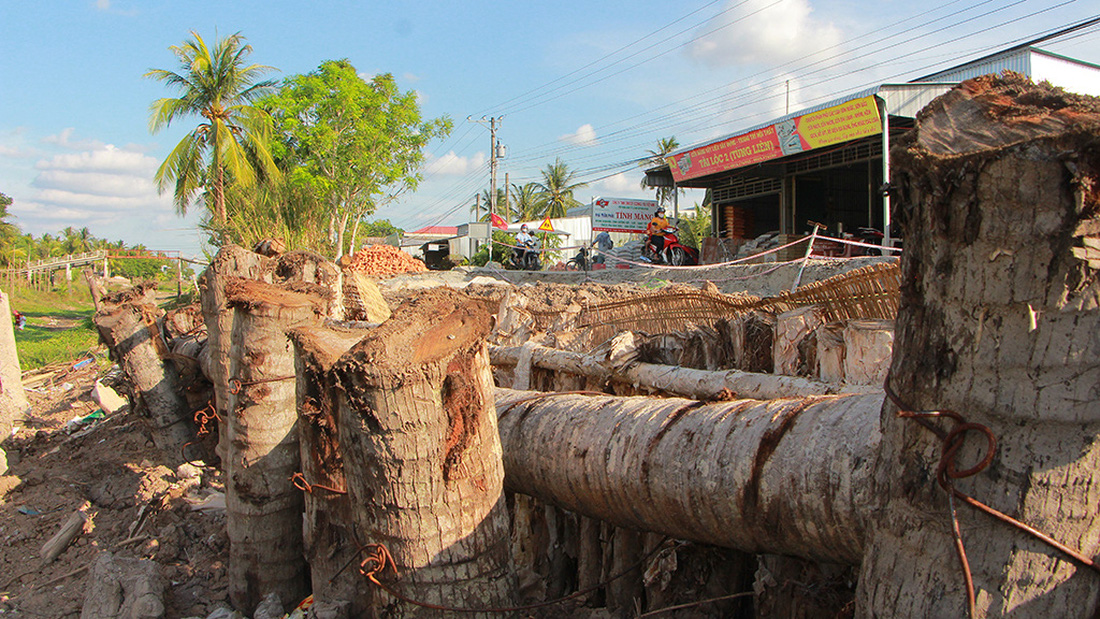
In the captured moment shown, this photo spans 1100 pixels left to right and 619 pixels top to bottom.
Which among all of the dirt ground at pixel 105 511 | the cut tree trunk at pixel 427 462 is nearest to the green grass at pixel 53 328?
the dirt ground at pixel 105 511

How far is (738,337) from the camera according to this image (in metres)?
3.77

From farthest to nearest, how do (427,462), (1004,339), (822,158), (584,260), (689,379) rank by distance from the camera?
(584,260), (822,158), (689,379), (427,462), (1004,339)

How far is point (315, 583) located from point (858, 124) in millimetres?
11545

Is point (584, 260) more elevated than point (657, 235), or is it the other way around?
point (657, 235)

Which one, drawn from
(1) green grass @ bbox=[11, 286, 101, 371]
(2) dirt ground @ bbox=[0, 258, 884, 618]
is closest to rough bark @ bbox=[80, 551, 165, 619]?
(2) dirt ground @ bbox=[0, 258, 884, 618]

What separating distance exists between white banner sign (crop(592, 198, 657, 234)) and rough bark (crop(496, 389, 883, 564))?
61.7 feet

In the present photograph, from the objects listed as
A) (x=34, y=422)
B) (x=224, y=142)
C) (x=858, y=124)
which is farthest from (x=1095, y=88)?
(x=224, y=142)

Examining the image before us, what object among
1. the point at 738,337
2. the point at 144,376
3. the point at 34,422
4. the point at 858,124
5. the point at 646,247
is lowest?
the point at 34,422

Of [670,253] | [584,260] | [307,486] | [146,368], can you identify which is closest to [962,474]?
[307,486]

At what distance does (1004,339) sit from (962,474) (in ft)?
0.82

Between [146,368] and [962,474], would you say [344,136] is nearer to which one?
[146,368]

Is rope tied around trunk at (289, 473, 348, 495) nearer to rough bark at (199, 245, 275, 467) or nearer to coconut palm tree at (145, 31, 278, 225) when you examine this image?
rough bark at (199, 245, 275, 467)

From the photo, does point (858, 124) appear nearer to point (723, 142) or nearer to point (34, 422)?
point (723, 142)

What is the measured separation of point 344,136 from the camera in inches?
830
